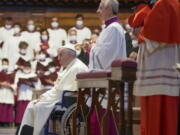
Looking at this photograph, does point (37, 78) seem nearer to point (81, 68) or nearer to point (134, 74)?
point (81, 68)

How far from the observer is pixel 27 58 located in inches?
539

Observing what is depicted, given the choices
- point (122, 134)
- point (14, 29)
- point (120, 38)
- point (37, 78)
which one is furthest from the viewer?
point (14, 29)

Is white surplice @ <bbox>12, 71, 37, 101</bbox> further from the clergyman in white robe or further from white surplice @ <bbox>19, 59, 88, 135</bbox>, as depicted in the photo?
the clergyman in white robe

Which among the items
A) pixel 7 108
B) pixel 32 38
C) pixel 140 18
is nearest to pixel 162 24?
pixel 140 18

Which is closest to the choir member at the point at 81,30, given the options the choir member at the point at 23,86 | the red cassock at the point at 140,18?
the choir member at the point at 23,86

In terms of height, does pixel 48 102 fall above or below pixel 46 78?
below

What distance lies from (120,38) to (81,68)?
4.15 feet

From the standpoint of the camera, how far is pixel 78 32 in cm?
1478

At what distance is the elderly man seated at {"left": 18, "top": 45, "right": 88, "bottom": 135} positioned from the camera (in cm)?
704

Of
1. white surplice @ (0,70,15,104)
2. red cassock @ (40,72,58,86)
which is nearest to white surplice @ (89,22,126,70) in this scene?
red cassock @ (40,72,58,86)

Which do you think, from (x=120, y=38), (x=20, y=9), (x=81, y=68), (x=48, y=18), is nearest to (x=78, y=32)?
(x=48, y=18)

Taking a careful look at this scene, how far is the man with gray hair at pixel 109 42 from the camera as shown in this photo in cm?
639

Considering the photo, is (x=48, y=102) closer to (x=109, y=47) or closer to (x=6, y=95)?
(x=109, y=47)

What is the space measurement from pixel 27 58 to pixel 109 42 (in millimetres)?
7537
